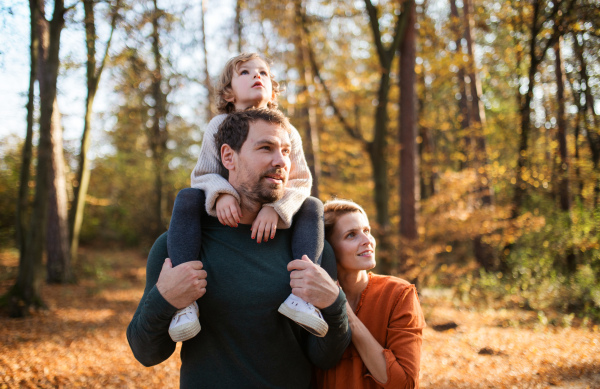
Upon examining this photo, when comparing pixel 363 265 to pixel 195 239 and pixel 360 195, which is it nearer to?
pixel 195 239

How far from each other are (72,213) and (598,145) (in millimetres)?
13856

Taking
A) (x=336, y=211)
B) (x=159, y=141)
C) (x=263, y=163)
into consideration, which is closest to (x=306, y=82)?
(x=159, y=141)

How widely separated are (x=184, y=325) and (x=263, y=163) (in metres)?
0.77

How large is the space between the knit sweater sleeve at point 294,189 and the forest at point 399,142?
3.81 metres

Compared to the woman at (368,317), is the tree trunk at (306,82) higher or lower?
higher

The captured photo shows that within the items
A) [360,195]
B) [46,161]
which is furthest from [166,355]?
[360,195]

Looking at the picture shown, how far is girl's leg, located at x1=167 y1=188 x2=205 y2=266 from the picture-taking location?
5.96 ft

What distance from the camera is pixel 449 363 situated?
5.47 m

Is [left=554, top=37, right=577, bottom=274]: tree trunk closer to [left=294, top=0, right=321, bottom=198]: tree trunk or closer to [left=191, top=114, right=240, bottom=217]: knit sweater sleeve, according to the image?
[left=294, top=0, right=321, bottom=198]: tree trunk

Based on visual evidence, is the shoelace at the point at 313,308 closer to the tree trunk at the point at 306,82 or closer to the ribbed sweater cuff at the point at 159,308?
the ribbed sweater cuff at the point at 159,308

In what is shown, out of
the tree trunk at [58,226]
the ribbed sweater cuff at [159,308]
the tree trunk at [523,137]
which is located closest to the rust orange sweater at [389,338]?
the ribbed sweater cuff at [159,308]

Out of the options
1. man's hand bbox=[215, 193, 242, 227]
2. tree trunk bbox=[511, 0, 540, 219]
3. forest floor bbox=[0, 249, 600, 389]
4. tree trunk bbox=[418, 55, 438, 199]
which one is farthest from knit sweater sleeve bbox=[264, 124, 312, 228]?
tree trunk bbox=[418, 55, 438, 199]

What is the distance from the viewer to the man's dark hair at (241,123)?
1.95 meters

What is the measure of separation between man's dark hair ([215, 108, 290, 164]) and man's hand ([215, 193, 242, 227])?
25 centimetres
